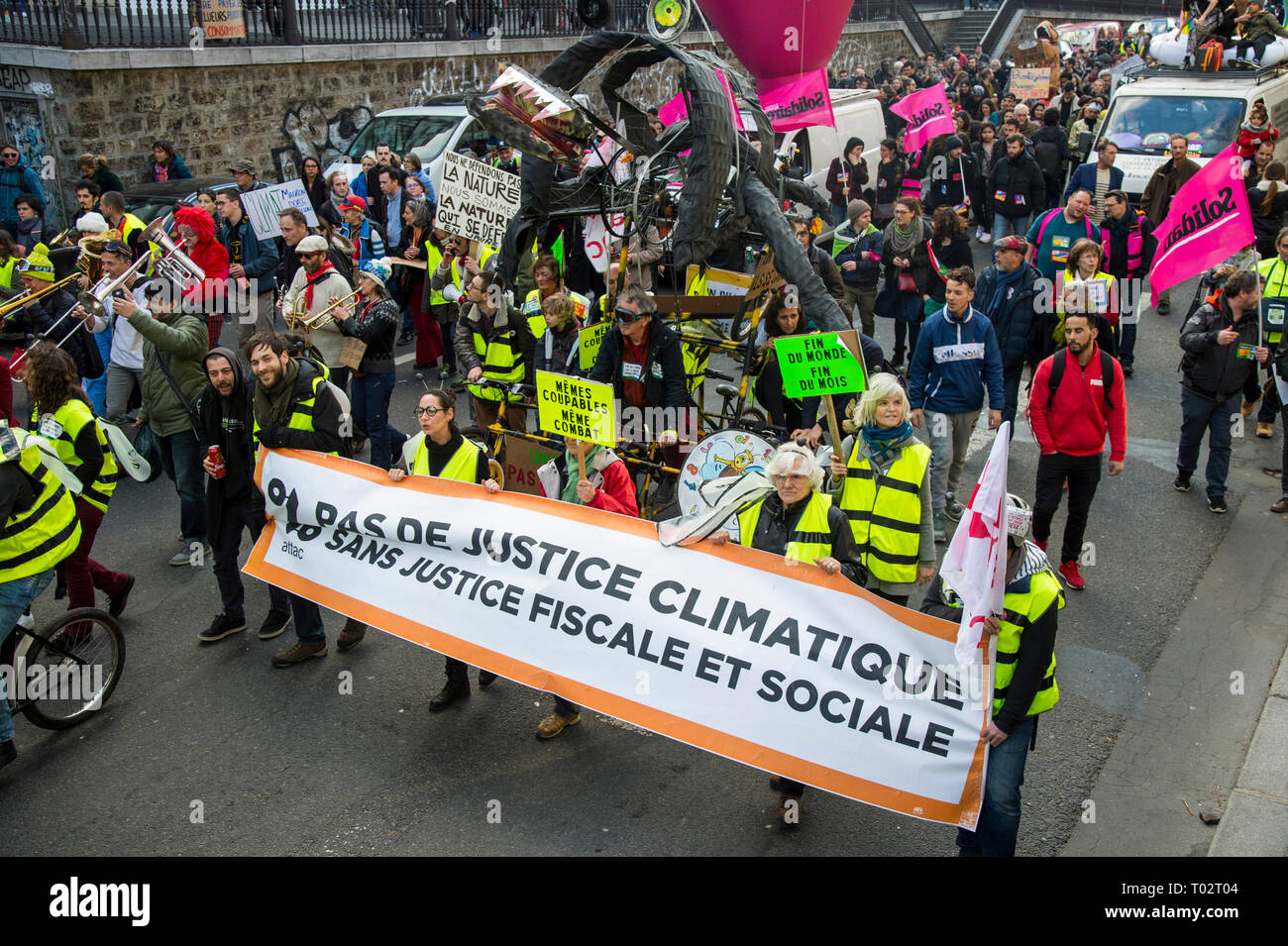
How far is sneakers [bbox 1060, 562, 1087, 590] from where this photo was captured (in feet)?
24.6

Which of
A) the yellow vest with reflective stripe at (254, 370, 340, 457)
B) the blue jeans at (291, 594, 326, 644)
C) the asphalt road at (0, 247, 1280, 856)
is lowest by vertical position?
the asphalt road at (0, 247, 1280, 856)

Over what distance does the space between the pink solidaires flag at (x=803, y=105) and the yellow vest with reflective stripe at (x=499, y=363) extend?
6.33m

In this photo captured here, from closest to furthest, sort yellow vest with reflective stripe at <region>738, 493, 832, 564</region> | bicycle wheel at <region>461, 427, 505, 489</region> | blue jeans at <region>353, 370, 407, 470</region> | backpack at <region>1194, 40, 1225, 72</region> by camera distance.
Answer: yellow vest with reflective stripe at <region>738, 493, 832, 564</region>
bicycle wheel at <region>461, 427, 505, 489</region>
blue jeans at <region>353, 370, 407, 470</region>
backpack at <region>1194, 40, 1225, 72</region>

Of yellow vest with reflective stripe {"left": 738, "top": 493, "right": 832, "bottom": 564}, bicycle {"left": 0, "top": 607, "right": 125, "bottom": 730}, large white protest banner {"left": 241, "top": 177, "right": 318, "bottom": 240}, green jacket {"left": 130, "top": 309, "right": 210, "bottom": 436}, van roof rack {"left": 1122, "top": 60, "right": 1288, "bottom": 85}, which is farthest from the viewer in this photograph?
van roof rack {"left": 1122, "top": 60, "right": 1288, "bottom": 85}

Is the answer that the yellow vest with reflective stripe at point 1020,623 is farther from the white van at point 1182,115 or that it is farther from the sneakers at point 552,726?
the white van at point 1182,115

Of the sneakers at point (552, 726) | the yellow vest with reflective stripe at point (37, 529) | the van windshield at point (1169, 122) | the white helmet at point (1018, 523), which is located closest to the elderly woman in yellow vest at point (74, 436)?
the yellow vest with reflective stripe at point (37, 529)

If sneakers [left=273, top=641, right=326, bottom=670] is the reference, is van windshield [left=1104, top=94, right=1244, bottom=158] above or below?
above

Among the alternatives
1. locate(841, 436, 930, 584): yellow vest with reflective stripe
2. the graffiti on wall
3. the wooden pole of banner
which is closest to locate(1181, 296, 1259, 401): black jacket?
the wooden pole of banner

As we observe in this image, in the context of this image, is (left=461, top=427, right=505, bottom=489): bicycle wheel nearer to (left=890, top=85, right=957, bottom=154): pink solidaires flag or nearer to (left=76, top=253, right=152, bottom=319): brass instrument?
(left=76, top=253, right=152, bottom=319): brass instrument

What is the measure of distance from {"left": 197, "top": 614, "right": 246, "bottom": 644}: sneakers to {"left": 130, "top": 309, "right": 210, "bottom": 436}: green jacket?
1.40 metres

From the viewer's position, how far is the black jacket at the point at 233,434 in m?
6.52

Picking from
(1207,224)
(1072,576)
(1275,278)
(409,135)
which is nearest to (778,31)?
(409,135)

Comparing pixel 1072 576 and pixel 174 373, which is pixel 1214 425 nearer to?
pixel 1072 576

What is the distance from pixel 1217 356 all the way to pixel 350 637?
645 cm
